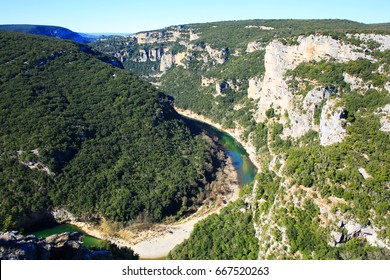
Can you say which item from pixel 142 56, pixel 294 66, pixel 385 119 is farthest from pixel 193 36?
pixel 385 119

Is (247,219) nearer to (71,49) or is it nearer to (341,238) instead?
(341,238)

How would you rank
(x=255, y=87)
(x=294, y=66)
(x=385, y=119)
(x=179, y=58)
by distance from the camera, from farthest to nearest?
(x=179, y=58)
(x=255, y=87)
(x=294, y=66)
(x=385, y=119)

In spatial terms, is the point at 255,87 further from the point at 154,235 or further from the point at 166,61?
the point at 166,61

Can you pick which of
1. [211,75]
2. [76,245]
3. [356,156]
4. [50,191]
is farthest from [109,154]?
[211,75]

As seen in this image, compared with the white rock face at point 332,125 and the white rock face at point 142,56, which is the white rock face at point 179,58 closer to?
the white rock face at point 142,56

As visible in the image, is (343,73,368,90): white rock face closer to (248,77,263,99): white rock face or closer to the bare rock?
(248,77,263,99): white rock face

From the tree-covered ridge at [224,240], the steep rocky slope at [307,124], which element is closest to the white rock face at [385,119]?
the steep rocky slope at [307,124]
